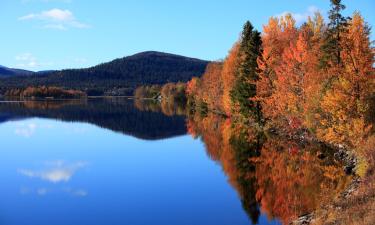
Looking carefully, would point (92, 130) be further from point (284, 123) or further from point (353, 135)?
point (353, 135)

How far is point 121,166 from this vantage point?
3691 cm

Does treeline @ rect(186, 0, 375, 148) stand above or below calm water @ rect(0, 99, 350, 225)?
above

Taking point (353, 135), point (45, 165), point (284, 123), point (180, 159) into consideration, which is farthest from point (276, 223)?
point (284, 123)

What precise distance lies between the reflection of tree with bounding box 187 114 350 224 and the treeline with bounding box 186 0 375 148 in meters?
2.61

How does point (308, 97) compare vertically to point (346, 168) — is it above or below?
above

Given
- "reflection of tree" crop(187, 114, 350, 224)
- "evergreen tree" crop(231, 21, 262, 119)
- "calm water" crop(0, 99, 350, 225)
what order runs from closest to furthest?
1. "calm water" crop(0, 99, 350, 225)
2. "reflection of tree" crop(187, 114, 350, 224)
3. "evergreen tree" crop(231, 21, 262, 119)

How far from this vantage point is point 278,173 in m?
31.5

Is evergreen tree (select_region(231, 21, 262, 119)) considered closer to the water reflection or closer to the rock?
the water reflection

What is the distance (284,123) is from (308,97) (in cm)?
1044

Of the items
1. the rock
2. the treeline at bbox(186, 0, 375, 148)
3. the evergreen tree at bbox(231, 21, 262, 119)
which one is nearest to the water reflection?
the rock

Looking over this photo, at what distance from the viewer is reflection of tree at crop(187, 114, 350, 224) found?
2356cm

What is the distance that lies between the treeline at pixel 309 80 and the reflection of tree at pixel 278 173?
2.61m

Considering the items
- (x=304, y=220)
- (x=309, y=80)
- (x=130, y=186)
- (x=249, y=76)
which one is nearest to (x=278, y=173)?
(x=130, y=186)

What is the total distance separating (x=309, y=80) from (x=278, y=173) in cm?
1432
